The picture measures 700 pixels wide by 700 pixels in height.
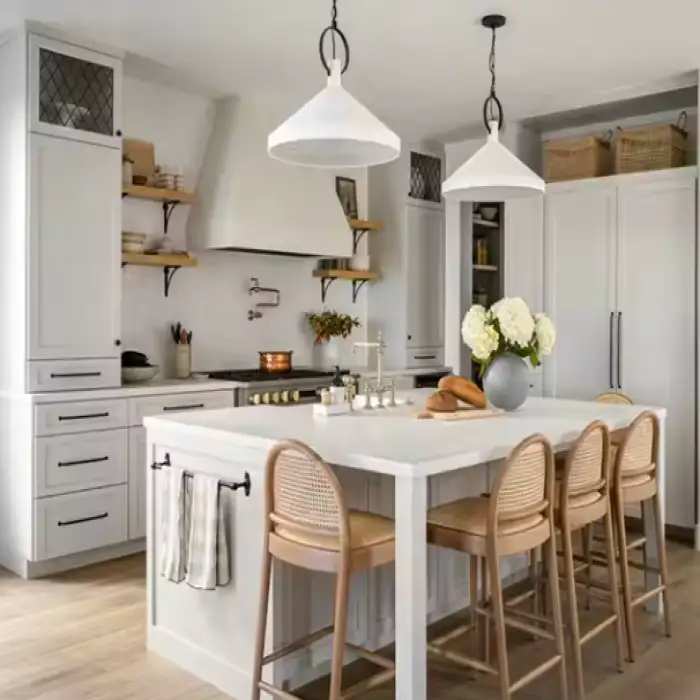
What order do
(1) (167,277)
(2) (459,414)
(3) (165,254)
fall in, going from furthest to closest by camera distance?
(1) (167,277) < (3) (165,254) < (2) (459,414)

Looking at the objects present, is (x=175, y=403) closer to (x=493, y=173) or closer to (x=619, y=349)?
(x=493, y=173)

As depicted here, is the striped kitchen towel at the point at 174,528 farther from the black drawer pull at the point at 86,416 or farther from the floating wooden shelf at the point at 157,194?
the floating wooden shelf at the point at 157,194

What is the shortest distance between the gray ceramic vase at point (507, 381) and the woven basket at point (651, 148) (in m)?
2.35

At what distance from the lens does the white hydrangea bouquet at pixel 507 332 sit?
3.26 metres

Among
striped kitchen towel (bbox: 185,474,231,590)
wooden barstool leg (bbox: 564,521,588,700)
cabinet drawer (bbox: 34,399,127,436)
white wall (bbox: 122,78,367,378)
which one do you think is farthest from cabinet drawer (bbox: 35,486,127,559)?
wooden barstool leg (bbox: 564,521,588,700)

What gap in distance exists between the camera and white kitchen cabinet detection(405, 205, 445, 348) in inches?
245

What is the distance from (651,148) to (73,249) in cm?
357

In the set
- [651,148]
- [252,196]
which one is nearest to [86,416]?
[252,196]

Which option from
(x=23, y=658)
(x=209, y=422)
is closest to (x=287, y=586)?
(x=209, y=422)

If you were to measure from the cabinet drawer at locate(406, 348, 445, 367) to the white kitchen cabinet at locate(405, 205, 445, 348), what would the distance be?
42 mm

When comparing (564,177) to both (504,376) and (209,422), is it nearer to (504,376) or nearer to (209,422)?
(504,376)

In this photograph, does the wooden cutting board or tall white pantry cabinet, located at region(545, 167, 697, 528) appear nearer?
the wooden cutting board

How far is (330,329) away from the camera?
5.89 metres

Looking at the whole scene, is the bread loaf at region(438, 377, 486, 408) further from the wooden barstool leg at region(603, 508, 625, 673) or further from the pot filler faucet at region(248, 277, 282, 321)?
the pot filler faucet at region(248, 277, 282, 321)
